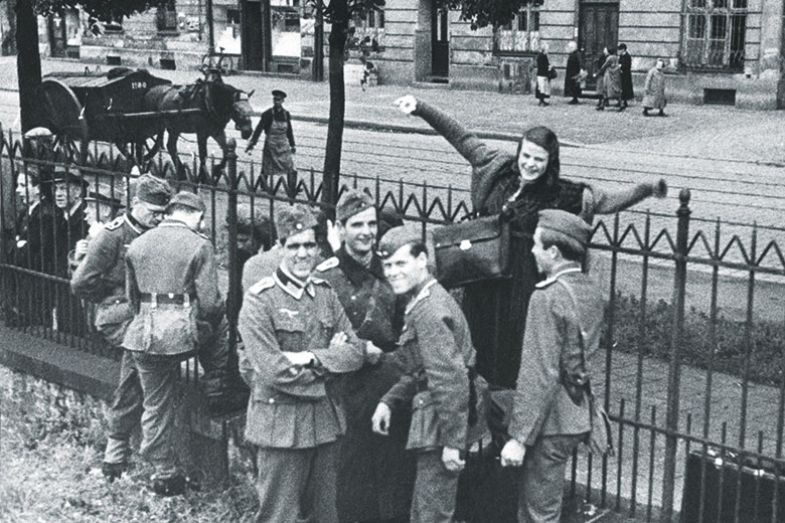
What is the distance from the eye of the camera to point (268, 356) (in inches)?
243

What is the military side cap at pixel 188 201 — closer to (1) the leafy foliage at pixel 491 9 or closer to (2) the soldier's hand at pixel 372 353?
(2) the soldier's hand at pixel 372 353

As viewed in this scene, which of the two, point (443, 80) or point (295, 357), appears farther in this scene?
point (443, 80)

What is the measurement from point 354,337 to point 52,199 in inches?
140

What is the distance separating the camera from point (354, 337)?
641cm

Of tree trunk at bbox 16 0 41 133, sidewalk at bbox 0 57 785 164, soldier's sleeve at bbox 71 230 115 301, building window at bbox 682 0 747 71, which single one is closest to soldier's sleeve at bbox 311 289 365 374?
soldier's sleeve at bbox 71 230 115 301

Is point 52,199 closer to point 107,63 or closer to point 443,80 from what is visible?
point 443,80

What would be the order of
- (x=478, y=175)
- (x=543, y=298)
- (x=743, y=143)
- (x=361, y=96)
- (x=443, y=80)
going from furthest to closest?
(x=443, y=80) < (x=361, y=96) < (x=743, y=143) < (x=478, y=175) < (x=543, y=298)

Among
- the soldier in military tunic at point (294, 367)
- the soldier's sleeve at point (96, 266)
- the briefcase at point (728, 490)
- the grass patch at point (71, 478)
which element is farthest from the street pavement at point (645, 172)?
the grass patch at point (71, 478)

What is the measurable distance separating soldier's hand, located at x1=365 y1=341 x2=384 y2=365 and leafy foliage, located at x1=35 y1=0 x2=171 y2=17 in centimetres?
1227

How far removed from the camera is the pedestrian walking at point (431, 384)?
5.92 meters

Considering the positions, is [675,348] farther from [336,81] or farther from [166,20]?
[166,20]

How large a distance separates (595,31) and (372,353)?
29.1 metres

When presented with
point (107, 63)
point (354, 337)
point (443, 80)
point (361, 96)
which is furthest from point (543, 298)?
point (107, 63)

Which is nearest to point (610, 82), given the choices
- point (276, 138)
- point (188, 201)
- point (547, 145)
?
point (276, 138)
